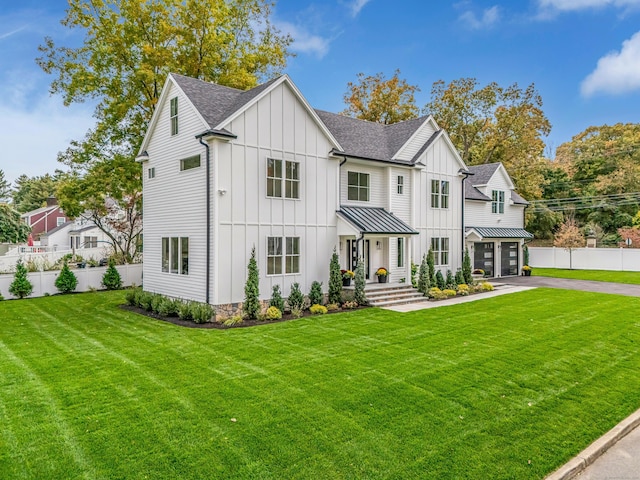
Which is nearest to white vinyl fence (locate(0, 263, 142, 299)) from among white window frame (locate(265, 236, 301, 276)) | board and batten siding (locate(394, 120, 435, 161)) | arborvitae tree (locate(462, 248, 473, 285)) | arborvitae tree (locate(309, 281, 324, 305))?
white window frame (locate(265, 236, 301, 276))

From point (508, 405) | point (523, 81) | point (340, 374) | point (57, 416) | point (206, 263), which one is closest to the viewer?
point (57, 416)

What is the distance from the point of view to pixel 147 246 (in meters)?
16.9

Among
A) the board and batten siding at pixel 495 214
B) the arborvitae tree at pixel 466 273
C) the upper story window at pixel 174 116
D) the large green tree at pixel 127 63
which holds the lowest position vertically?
the arborvitae tree at pixel 466 273

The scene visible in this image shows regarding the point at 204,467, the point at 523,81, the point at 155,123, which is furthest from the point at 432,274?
the point at 523,81

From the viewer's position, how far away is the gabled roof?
17875mm

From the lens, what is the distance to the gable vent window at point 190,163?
13.9m

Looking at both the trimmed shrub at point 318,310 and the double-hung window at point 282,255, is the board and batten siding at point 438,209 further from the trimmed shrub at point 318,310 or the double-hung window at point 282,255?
the trimmed shrub at point 318,310

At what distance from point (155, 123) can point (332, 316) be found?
10247 mm

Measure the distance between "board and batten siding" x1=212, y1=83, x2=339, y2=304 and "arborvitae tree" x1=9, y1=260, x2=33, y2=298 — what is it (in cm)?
1079

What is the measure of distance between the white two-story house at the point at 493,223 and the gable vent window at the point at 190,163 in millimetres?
16610

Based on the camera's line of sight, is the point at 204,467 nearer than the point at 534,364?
Yes

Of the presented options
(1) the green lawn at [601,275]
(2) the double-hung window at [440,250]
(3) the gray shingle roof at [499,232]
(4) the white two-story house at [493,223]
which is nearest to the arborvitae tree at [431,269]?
(2) the double-hung window at [440,250]

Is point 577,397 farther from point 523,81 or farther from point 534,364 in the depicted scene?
point 523,81

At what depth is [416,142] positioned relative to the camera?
19828 mm
